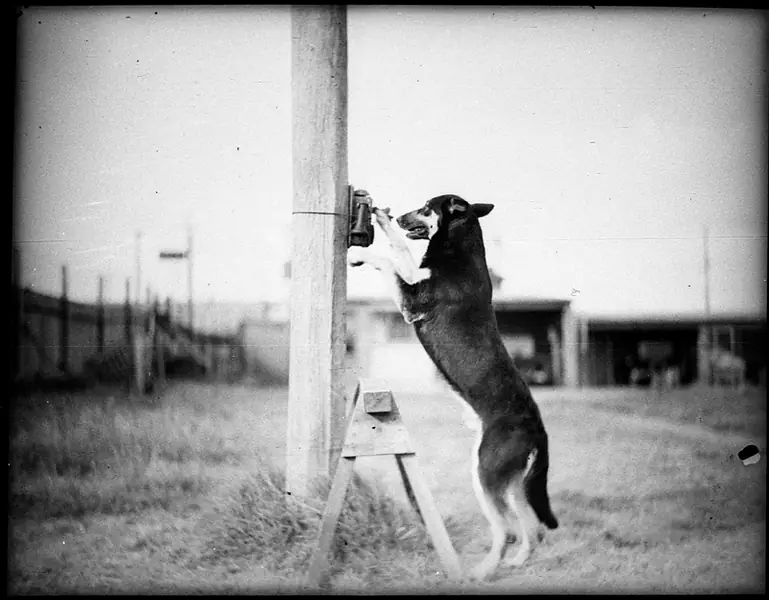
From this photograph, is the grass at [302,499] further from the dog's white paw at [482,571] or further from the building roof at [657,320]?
the building roof at [657,320]

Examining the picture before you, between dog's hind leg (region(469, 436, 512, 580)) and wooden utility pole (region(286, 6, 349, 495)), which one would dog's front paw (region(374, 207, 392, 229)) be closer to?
wooden utility pole (region(286, 6, 349, 495))

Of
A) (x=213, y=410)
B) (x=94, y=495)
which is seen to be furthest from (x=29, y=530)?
(x=213, y=410)

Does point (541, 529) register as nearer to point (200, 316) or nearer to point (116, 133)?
point (200, 316)

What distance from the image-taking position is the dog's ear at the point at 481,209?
3764 millimetres

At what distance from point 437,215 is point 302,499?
5.61 ft

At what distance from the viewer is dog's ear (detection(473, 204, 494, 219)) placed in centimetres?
376

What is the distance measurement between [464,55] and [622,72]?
35.8 inches

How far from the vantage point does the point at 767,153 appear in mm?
3936

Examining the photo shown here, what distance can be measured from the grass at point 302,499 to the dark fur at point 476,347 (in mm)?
163

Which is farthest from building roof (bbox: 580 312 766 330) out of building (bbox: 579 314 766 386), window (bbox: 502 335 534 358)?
window (bbox: 502 335 534 358)

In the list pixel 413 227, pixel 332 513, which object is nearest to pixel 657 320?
pixel 413 227

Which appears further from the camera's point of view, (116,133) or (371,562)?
(116,133)

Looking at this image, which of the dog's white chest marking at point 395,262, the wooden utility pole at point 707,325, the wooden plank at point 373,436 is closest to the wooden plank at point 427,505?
the wooden plank at point 373,436

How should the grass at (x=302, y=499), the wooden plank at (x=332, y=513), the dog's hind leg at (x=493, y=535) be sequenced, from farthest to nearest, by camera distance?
the grass at (x=302, y=499)
the dog's hind leg at (x=493, y=535)
the wooden plank at (x=332, y=513)
